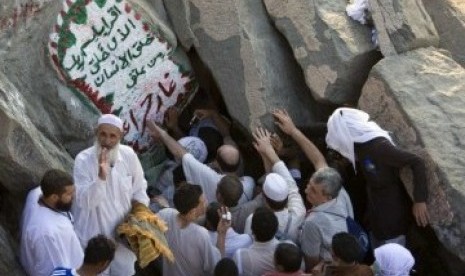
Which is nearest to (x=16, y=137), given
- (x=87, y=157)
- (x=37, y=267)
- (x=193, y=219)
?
(x=87, y=157)

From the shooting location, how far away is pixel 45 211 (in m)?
4.65

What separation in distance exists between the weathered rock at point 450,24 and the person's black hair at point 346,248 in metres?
3.47

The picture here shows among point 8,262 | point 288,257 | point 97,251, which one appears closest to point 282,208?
point 288,257

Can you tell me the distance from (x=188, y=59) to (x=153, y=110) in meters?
0.62

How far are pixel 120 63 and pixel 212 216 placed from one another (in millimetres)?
2170

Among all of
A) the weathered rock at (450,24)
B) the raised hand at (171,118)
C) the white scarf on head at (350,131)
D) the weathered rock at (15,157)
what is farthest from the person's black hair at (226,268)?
the weathered rock at (450,24)

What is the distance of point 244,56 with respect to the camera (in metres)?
6.86

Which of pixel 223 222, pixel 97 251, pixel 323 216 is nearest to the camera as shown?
pixel 97 251

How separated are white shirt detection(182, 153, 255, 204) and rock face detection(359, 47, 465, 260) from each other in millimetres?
1257

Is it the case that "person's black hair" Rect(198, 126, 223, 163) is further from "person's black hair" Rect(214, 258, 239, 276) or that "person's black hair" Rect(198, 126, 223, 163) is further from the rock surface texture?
"person's black hair" Rect(214, 258, 239, 276)

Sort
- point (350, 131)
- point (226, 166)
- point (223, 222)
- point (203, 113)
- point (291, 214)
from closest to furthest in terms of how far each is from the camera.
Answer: point (223, 222), point (291, 214), point (350, 131), point (226, 166), point (203, 113)

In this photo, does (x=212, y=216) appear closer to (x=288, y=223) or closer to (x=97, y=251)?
(x=288, y=223)

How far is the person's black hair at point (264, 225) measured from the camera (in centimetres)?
488

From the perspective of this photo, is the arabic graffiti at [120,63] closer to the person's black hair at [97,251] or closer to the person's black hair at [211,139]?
the person's black hair at [211,139]
